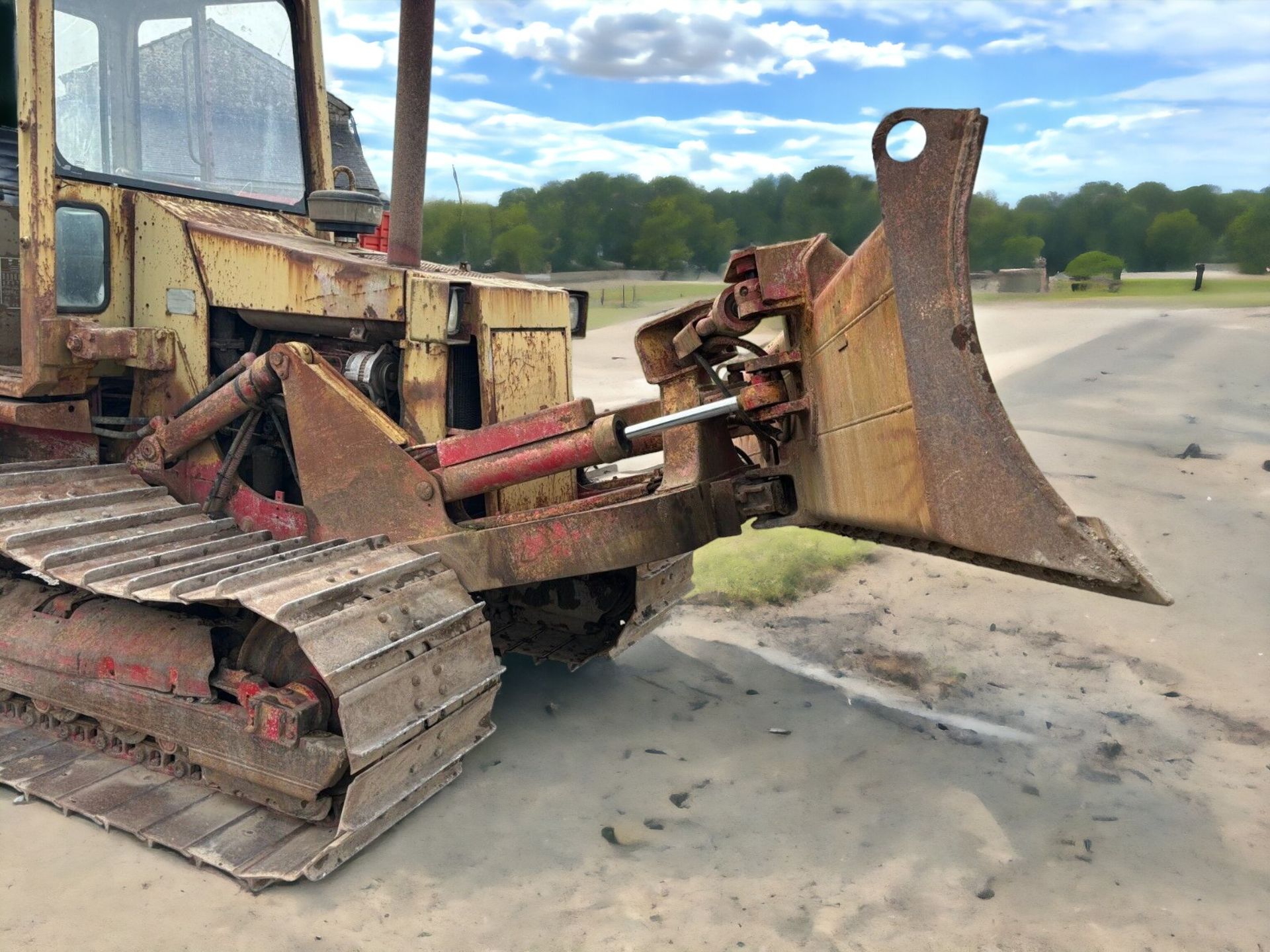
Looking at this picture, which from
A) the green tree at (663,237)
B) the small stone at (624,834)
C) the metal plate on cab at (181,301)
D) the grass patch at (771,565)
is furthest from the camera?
the green tree at (663,237)

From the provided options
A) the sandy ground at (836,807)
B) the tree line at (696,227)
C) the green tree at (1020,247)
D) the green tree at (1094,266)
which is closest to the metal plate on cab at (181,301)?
the sandy ground at (836,807)

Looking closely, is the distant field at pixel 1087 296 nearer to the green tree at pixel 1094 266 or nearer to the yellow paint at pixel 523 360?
the green tree at pixel 1094 266

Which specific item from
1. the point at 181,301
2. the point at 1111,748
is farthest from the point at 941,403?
the point at 181,301

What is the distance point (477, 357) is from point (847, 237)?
4395 mm

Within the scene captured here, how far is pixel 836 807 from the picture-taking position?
3.81m

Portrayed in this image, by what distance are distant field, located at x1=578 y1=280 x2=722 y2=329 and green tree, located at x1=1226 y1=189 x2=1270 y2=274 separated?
7.83 meters

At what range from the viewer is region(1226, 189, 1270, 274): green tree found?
15477mm

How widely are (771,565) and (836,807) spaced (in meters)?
2.93

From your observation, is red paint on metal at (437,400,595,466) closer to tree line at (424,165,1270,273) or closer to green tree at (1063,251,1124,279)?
tree line at (424,165,1270,273)

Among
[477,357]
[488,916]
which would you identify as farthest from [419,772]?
[477,357]

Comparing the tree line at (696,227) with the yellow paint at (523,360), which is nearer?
the yellow paint at (523,360)

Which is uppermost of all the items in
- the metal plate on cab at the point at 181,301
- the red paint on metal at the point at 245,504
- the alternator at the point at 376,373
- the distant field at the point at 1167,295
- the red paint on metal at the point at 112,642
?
the distant field at the point at 1167,295

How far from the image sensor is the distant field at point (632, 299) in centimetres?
1928

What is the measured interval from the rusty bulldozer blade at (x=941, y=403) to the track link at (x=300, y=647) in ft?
5.29
